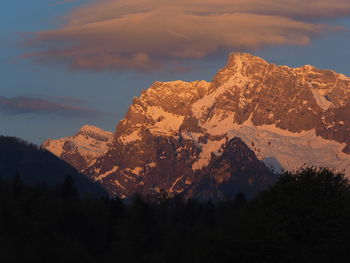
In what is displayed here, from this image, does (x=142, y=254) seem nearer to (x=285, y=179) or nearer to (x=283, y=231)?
(x=285, y=179)

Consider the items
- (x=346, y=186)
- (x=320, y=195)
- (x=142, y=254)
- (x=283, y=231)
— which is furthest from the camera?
(x=142, y=254)

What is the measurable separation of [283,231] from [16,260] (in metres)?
35.8

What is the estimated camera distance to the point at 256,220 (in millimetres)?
118188

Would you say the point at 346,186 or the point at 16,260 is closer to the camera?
the point at 16,260

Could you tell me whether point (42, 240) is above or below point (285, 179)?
below

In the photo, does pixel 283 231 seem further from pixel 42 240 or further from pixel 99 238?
pixel 99 238

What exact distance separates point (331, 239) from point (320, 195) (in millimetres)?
12901

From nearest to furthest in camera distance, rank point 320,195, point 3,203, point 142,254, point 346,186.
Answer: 1. point 320,195
2. point 346,186
3. point 142,254
4. point 3,203

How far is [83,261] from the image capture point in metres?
142

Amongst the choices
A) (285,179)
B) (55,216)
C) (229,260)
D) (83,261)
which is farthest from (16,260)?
(55,216)

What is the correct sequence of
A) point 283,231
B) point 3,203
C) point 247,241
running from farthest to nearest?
1. point 3,203
2. point 283,231
3. point 247,241

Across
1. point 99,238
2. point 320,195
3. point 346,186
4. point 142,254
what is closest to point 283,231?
point 320,195

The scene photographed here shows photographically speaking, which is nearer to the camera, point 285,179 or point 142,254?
point 285,179

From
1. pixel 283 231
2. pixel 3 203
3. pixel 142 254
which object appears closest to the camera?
pixel 283 231
